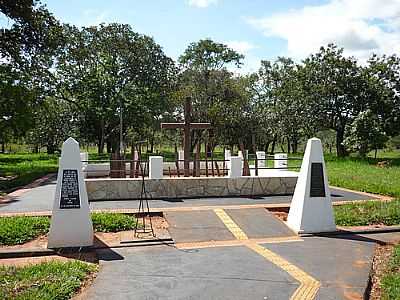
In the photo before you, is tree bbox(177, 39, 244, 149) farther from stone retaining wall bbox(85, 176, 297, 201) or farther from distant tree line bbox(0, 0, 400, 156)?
stone retaining wall bbox(85, 176, 297, 201)

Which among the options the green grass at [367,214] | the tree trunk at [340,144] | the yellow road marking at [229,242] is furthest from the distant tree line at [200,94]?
the yellow road marking at [229,242]

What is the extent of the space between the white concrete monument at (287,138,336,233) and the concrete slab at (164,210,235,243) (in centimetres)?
152

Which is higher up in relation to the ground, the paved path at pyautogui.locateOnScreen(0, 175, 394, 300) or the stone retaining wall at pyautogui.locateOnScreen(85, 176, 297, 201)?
the stone retaining wall at pyautogui.locateOnScreen(85, 176, 297, 201)

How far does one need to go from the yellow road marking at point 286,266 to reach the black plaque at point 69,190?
3.02m

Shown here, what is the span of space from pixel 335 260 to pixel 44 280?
4.26 metres

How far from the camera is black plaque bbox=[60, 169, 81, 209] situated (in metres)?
7.51

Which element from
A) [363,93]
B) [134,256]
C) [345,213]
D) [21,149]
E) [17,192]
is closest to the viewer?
[134,256]

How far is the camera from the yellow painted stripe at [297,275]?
5.27m

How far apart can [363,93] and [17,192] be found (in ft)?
77.1

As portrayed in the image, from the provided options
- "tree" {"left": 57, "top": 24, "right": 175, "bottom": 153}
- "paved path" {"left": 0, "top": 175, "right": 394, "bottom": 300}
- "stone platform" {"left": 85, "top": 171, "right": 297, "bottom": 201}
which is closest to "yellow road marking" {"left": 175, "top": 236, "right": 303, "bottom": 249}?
"paved path" {"left": 0, "top": 175, "right": 394, "bottom": 300}

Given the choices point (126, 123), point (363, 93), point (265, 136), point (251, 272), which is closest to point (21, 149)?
point (126, 123)

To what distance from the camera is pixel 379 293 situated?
5.52m

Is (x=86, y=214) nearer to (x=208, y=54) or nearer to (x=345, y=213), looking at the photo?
(x=345, y=213)

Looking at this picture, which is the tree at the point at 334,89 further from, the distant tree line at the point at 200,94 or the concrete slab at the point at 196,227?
the concrete slab at the point at 196,227
